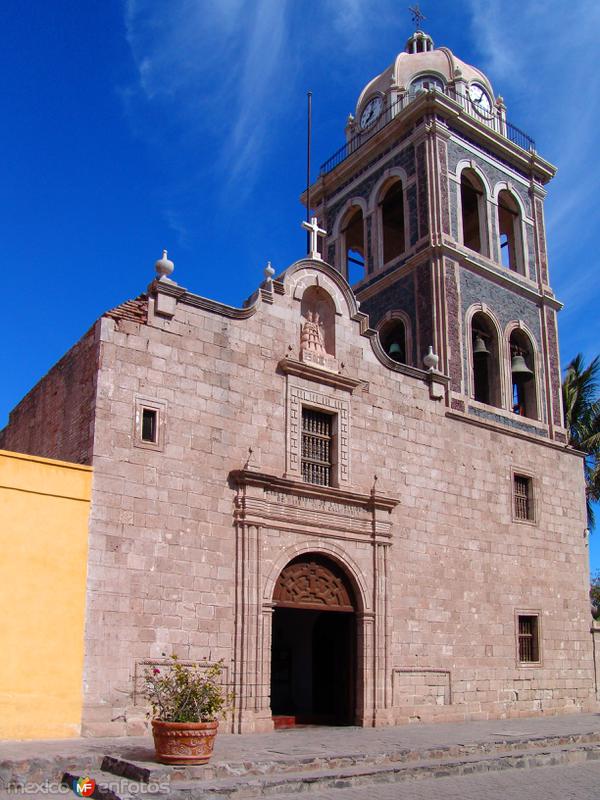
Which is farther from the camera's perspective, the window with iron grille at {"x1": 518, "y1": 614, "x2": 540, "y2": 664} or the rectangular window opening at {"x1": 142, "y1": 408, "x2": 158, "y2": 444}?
the window with iron grille at {"x1": 518, "y1": 614, "x2": 540, "y2": 664}

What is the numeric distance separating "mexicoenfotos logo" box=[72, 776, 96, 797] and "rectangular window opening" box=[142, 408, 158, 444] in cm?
645

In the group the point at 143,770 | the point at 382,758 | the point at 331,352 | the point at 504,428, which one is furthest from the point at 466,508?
the point at 143,770

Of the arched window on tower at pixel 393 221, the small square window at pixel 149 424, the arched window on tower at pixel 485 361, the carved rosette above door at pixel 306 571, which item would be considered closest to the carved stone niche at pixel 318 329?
the carved rosette above door at pixel 306 571

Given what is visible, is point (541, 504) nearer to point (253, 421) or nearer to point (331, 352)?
point (331, 352)

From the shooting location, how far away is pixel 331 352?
1927 cm

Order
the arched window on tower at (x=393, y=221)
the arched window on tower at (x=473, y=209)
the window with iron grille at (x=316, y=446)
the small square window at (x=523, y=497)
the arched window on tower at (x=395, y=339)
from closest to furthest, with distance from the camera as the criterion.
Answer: the window with iron grille at (x=316, y=446) < the small square window at (x=523, y=497) < the arched window on tower at (x=395, y=339) < the arched window on tower at (x=473, y=209) < the arched window on tower at (x=393, y=221)

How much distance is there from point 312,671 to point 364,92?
18912 mm

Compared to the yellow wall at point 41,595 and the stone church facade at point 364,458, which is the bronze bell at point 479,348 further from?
the yellow wall at point 41,595

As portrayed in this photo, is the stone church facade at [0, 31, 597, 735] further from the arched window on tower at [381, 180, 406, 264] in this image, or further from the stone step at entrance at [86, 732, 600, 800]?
the stone step at entrance at [86, 732, 600, 800]

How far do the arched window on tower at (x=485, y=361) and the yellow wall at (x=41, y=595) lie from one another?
12993 millimetres

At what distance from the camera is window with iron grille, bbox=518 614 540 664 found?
21.4m

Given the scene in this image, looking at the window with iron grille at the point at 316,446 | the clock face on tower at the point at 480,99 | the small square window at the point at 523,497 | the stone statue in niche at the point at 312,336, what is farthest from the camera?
the clock face on tower at the point at 480,99

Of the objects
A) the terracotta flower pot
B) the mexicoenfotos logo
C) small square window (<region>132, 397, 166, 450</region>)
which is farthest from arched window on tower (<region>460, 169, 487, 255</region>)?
the mexicoenfotos logo

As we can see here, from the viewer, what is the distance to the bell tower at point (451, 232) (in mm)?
23562
